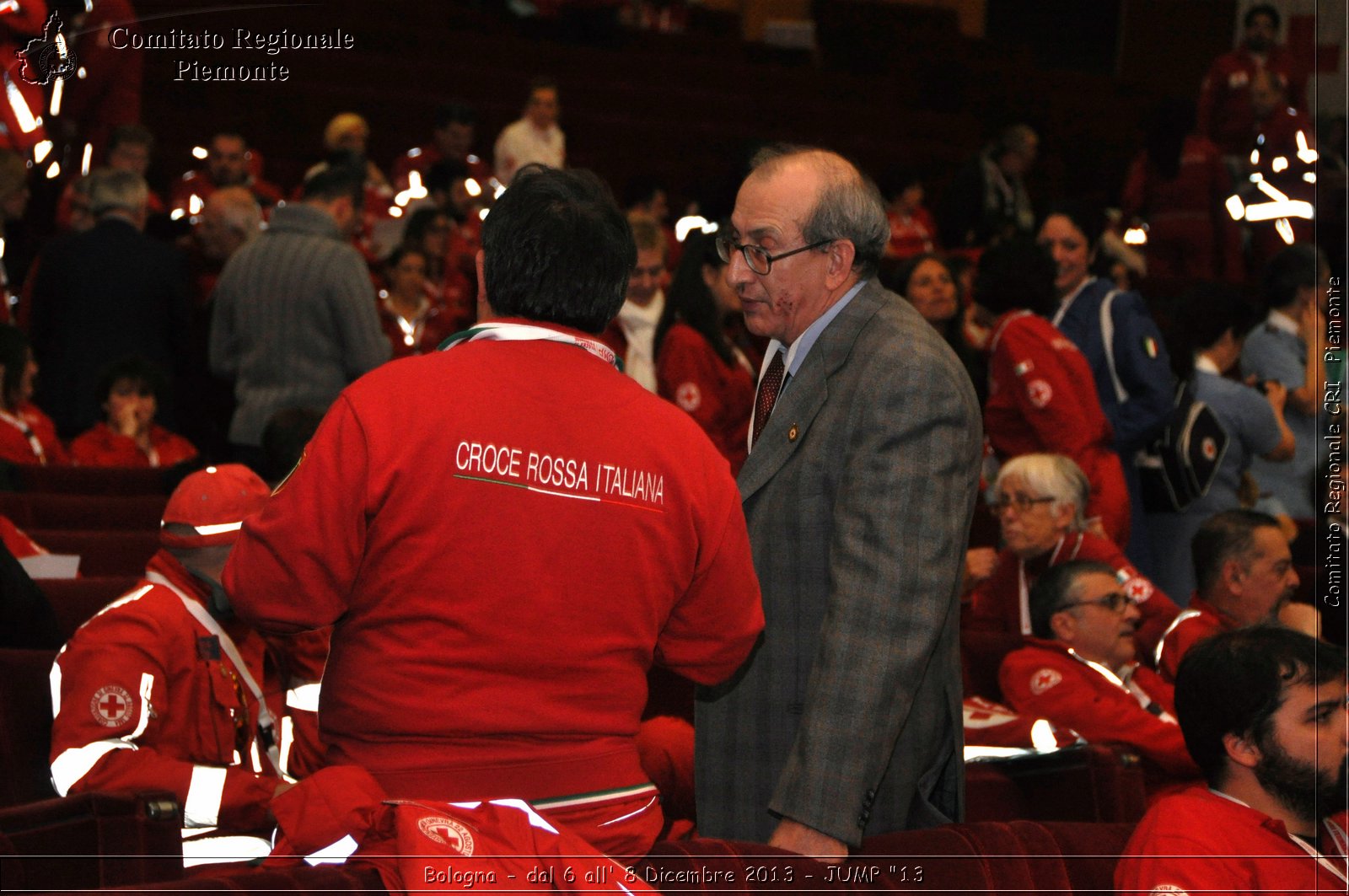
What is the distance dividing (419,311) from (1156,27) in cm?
1035

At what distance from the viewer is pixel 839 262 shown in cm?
224

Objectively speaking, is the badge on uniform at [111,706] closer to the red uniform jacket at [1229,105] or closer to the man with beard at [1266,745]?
the man with beard at [1266,745]

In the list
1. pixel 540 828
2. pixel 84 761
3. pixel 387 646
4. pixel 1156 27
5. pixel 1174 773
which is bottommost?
pixel 1174 773

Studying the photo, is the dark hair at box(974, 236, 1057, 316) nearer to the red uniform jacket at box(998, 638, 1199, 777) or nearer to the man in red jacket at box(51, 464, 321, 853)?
the red uniform jacket at box(998, 638, 1199, 777)

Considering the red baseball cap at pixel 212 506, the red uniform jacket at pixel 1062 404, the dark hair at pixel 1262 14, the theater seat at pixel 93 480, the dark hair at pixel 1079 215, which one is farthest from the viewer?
the dark hair at pixel 1262 14

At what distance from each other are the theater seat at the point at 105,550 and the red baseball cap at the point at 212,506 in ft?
4.16

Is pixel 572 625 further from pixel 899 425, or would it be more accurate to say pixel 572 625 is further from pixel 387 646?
pixel 899 425

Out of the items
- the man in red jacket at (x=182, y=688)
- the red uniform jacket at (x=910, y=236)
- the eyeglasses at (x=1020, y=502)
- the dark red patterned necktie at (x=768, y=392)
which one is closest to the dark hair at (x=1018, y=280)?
the eyeglasses at (x=1020, y=502)

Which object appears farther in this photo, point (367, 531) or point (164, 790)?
point (164, 790)

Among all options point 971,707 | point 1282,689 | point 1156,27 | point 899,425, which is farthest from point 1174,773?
point 1156,27

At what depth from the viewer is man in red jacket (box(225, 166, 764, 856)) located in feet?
5.58

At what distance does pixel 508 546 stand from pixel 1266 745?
131cm

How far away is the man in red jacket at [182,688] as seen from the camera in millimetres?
2494

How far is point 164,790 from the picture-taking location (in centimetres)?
233
